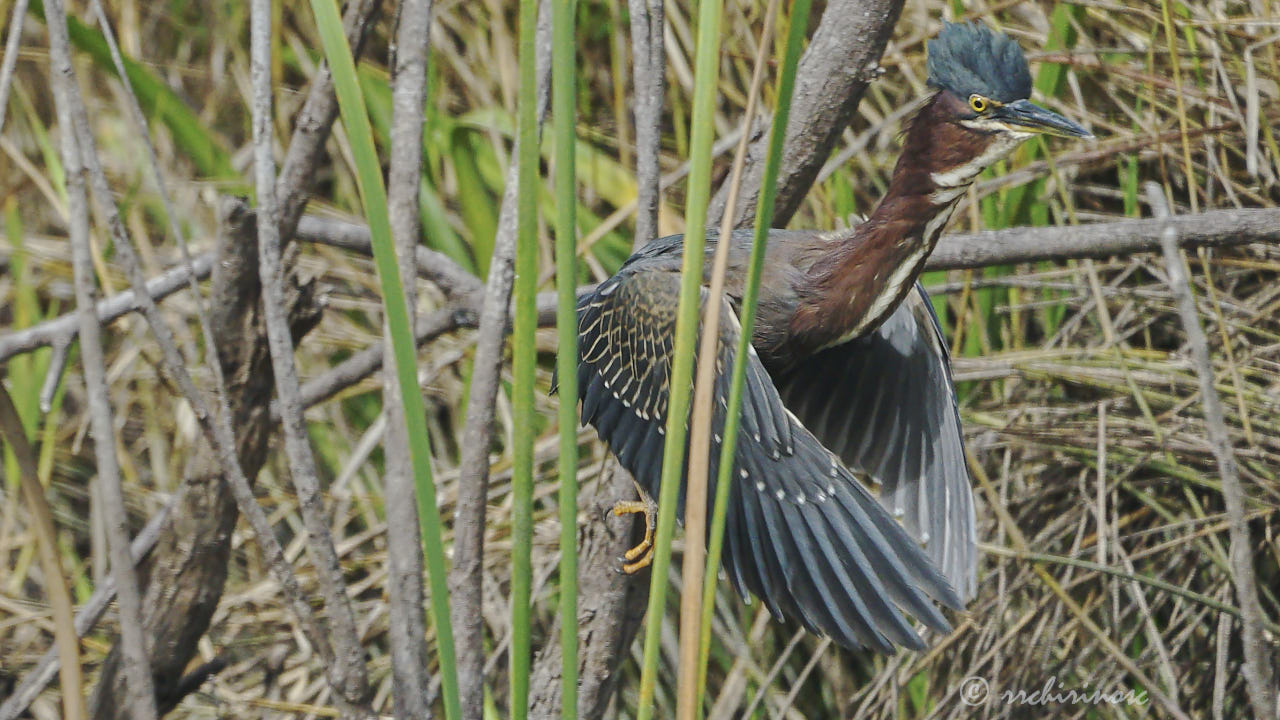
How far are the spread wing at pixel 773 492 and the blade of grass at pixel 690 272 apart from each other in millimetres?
411

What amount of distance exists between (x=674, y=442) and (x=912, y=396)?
1.18m

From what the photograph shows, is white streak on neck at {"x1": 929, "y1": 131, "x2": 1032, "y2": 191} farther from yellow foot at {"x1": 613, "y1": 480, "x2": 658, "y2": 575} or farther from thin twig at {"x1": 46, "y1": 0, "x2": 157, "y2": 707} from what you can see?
thin twig at {"x1": 46, "y1": 0, "x2": 157, "y2": 707}

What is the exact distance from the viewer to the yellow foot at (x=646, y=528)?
1.62 m

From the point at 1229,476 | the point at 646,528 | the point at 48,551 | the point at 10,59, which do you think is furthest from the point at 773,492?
the point at 10,59

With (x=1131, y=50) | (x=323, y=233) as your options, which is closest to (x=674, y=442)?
(x=323, y=233)

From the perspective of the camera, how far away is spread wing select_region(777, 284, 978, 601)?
1.75 metres

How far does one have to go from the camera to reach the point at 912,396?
1.85 m

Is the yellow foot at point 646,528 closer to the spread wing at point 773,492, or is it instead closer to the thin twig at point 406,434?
the spread wing at point 773,492

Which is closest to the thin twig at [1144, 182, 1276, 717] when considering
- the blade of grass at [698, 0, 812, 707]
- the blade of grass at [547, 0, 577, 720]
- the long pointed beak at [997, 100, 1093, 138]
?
the blade of grass at [698, 0, 812, 707]

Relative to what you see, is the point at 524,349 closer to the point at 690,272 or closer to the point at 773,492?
the point at 690,272

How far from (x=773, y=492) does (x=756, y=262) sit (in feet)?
2.34

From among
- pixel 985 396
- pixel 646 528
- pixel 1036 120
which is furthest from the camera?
pixel 985 396
